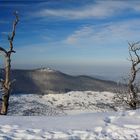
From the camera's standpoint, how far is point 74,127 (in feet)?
44.0

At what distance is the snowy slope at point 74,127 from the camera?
40.4 feet

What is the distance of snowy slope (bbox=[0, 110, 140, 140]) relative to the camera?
12320 millimetres

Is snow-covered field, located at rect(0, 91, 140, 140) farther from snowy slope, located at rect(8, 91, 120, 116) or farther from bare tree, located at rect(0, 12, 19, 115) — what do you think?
snowy slope, located at rect(8, 91, 120, 116)

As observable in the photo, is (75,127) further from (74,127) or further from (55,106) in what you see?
(55,106)

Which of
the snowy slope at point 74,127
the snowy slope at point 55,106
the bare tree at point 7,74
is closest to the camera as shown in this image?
the snowy slope at point 74,127

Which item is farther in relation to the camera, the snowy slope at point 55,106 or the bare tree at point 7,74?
the snowy slope at point 55,106

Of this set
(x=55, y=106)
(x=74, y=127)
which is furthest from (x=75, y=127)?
(x=55, y=106)

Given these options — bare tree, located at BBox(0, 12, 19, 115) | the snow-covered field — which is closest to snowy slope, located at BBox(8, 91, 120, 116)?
bare tree, located at BBox(0, 12, 19, 115)

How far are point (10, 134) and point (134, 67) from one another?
15256 mm

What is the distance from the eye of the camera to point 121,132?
42.7 feet

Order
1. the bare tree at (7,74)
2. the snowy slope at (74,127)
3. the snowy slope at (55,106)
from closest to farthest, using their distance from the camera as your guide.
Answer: the snowy slope at (74,127) → the bare tree at (7,74) → the snowy slope at (55,106)

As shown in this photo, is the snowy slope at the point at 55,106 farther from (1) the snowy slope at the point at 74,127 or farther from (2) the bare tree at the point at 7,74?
(1) the snowy slope at the point at 74,127

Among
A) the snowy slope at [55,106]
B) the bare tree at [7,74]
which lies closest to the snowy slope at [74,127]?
the bare tree at [7,74]

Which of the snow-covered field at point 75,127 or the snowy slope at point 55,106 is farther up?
the snow-covered field at point 75,127
